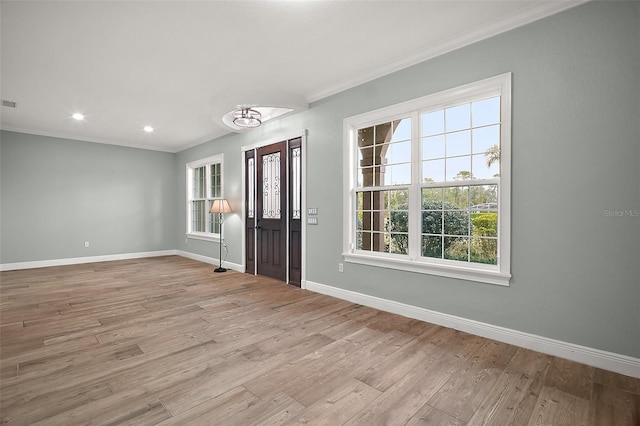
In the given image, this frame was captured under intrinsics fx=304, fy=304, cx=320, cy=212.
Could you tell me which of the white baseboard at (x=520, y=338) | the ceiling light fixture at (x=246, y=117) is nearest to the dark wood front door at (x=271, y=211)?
the ceiling light fixture at (x=246, y=117)

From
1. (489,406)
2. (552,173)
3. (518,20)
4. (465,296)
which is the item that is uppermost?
(518,20)

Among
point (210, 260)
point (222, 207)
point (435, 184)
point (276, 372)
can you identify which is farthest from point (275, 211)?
point (276, 372)

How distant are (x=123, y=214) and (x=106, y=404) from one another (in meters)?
6.49

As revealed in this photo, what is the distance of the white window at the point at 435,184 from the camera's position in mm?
2830

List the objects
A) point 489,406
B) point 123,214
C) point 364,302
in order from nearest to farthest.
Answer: point 489,406, point 364,302, point 123,214

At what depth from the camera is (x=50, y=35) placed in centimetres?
284

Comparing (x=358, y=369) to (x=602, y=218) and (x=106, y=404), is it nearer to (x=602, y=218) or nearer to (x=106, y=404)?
(x=106, y=404)

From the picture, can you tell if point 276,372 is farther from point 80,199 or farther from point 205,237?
point 80,199

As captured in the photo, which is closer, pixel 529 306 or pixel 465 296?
pixel 529 306

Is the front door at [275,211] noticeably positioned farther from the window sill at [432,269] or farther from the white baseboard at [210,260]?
the window sill at [432,269]

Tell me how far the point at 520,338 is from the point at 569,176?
141cm

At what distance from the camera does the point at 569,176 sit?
2.40 meters

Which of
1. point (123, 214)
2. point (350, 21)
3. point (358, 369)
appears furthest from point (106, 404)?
point (123, 214)

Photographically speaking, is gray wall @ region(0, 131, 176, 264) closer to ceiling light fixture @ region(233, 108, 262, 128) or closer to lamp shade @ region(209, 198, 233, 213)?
lamp shade @ region(209, 198, 233, 213)
